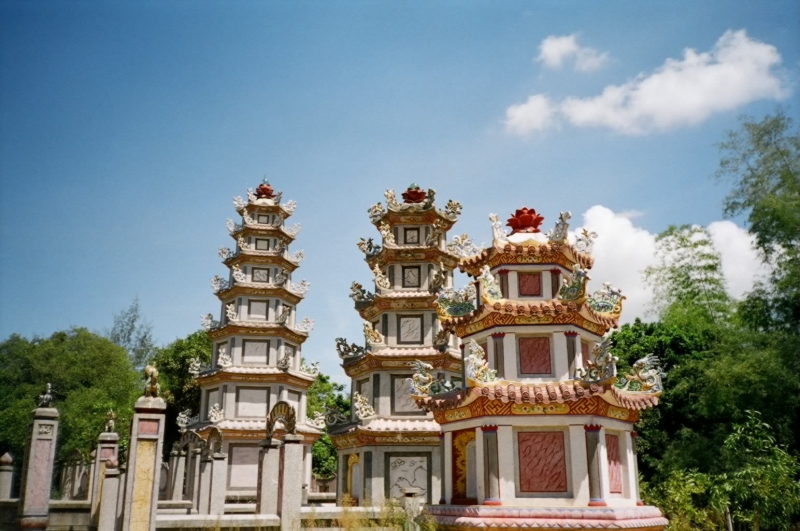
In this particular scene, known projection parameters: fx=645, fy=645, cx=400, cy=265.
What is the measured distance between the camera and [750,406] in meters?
26.0

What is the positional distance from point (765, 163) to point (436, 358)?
50.7ft

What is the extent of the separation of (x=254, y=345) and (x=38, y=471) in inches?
771

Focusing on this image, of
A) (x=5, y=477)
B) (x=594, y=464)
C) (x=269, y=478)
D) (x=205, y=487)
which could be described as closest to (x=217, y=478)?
(x=205, y=487)

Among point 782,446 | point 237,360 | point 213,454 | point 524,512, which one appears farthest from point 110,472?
point 782,446

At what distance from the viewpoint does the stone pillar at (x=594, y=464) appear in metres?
14.9

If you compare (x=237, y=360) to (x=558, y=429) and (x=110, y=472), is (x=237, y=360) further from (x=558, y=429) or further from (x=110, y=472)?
(x=558, y=429)

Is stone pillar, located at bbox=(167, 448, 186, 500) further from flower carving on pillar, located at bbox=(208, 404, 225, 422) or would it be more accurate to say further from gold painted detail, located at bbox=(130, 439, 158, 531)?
gold painted detail, located at bbox=(130, 439, 158, 531)

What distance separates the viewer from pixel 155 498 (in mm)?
13867

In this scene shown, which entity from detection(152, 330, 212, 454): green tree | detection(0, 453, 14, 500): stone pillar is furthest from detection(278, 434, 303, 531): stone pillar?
detection(152, 330, 212, 454): green tree

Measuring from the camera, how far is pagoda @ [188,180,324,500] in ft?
102

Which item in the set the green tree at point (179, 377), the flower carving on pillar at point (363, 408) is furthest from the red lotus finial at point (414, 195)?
the green tree at point (179, 377)

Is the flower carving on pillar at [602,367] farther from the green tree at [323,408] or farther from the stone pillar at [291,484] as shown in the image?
the green tree at [323,408]

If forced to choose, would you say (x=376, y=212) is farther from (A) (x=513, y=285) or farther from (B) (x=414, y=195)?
(A) (x=513, y=285)

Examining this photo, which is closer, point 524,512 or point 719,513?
point 524,512
